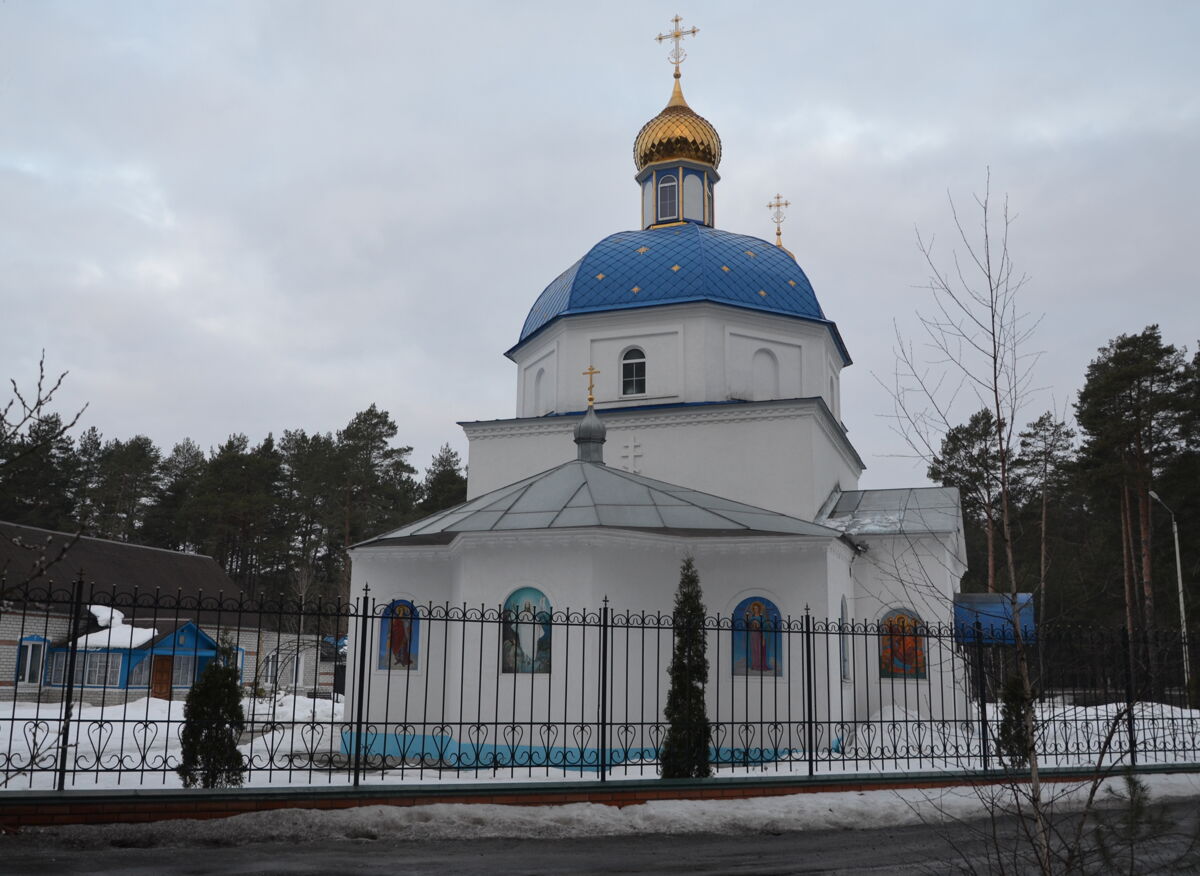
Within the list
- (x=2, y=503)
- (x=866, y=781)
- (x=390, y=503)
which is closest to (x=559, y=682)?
(x=866, y=781)

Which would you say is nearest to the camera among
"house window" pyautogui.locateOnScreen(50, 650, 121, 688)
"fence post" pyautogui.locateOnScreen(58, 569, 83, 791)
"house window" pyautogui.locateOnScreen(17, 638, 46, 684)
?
"fence post" pyautogui.locateOnScreen(58, 569, 83, 791)

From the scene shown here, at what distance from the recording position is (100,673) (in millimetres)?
22875

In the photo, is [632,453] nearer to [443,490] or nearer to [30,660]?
[30,660]

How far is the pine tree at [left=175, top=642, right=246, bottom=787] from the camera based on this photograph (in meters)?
7.79

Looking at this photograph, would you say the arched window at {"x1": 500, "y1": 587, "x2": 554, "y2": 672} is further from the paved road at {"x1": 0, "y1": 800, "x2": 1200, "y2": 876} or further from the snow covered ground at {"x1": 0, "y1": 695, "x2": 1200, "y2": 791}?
the paved road at {"x1": 0, "y1": 800, "x2": 1200, "y2": 876}

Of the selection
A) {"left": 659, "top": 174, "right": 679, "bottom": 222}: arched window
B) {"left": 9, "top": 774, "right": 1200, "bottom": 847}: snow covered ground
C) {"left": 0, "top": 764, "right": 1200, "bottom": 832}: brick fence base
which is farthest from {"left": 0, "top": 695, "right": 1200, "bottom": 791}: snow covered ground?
{"left": 659, "top": 174, "right": 679, "bottom": 222}: arched window

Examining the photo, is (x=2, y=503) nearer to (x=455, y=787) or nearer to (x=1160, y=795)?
(x=455, y=787)


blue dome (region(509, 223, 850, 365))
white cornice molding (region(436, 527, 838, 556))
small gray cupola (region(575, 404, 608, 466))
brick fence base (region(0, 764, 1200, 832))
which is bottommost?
brick fence base (region(0, 764, 1200, 832))

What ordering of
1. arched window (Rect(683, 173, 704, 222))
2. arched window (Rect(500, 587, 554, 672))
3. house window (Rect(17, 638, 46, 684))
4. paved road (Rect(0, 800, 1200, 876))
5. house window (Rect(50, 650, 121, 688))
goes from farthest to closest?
house window (Rect(50, 650, 121, 688))
house window (Rect(17, 638, 46, 684))
arched window (Rect(683, 173, 704, 222))
arched window (Rect(500, 587, 554, 672))
paved road (Rect(0, 800, 1200, 876))

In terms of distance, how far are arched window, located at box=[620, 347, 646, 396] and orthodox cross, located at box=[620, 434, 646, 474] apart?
2.97 feet

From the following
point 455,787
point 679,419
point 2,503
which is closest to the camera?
point 455,787

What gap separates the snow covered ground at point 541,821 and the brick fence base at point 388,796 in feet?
0.24

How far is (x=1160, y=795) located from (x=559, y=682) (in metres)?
6.12

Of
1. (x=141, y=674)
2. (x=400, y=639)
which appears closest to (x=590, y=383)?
(x=400, y=639)
